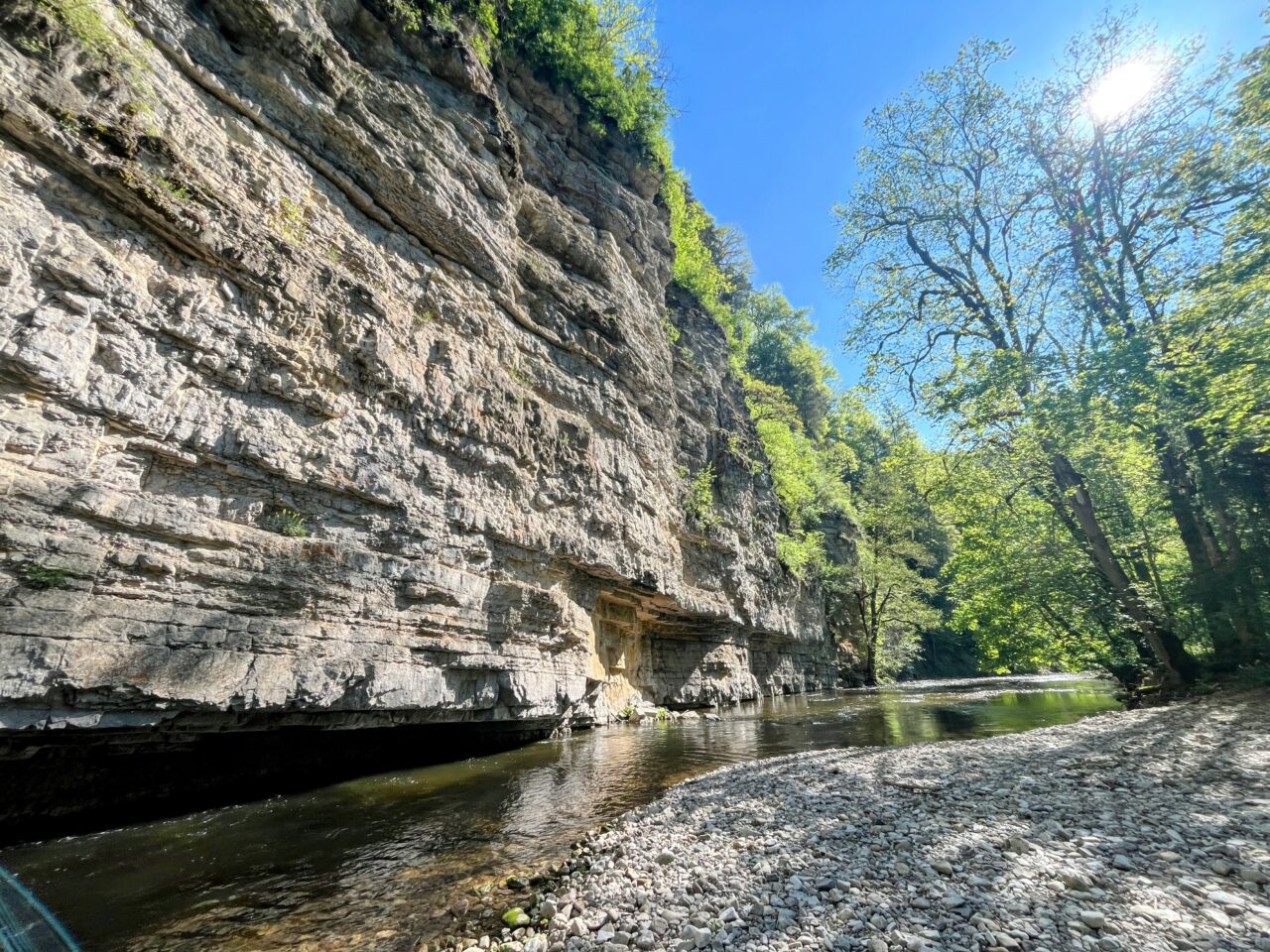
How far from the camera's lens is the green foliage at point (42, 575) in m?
5.05

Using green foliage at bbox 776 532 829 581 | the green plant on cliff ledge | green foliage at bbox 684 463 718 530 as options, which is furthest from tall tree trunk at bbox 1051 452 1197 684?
the green plant on cliff ledge

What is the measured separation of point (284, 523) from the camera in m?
7.27

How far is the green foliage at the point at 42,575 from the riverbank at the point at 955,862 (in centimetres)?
561

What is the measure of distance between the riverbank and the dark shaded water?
954mm

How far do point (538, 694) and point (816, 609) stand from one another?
20.9 metres

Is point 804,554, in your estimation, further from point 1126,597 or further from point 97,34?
point 97,34

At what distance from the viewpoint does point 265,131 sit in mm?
8750

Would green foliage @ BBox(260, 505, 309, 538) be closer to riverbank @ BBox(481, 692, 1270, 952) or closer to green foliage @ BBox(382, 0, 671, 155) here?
riverbank @ BBox(481, 692, 1270, 952)

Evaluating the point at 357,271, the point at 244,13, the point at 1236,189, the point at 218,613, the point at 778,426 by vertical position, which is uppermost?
the point at 778,426

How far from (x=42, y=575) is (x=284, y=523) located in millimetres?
2371

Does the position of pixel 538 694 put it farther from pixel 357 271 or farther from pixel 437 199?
pixel 437 199

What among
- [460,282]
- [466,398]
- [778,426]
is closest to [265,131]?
[460,282]

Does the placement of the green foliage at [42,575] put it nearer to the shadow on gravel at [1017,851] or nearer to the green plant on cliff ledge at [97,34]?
the green plant on cliff ledge at [97,34]

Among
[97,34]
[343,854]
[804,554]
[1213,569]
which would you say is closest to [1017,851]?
[343,854]
